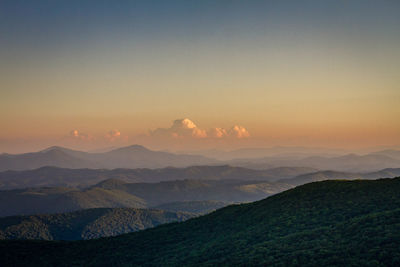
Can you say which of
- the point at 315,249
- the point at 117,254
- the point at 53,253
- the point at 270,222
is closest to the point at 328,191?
the point at 270,222

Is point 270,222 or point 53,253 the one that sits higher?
point 270,222

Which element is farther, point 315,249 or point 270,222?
point 270,222

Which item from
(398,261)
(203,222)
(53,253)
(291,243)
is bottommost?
(53,253)

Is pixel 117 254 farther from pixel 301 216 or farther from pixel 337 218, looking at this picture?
pixel 337 218

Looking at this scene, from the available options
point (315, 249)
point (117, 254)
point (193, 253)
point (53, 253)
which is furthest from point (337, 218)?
point (53, 253)

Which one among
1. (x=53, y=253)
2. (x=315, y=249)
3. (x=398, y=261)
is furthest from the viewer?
(x=53, y=253)

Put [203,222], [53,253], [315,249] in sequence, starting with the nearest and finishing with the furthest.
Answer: [315,249] < [53,253] < [203,222]
